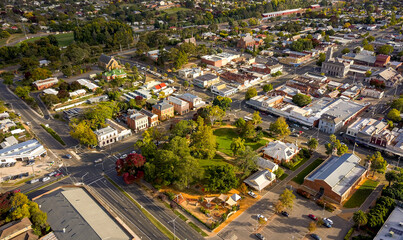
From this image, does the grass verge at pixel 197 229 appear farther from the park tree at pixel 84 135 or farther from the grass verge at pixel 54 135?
the grass verge at pixel 54 135

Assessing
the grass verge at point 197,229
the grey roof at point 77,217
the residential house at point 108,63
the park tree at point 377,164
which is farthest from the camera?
the residential house at point 108,63

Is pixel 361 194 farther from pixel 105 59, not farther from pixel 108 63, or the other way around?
pixel 105 59

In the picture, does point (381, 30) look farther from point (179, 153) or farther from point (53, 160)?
point (53, 160)

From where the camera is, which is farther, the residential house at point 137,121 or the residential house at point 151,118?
the residential house at point 151,118

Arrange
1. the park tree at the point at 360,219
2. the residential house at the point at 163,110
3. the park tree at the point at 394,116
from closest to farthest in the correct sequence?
the park tree at the point at 360,219, the park tree at the point at 394,116, the residential house at the point at 163,110

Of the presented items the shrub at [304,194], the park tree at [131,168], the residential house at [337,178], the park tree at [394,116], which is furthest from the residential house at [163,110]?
the park tree at [394,116]

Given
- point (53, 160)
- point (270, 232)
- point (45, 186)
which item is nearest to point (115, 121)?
point (53, 160)

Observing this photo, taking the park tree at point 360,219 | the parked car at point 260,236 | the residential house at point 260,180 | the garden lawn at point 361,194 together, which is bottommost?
the parked car at point 260,236

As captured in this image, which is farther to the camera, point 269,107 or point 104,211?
point 269,107
